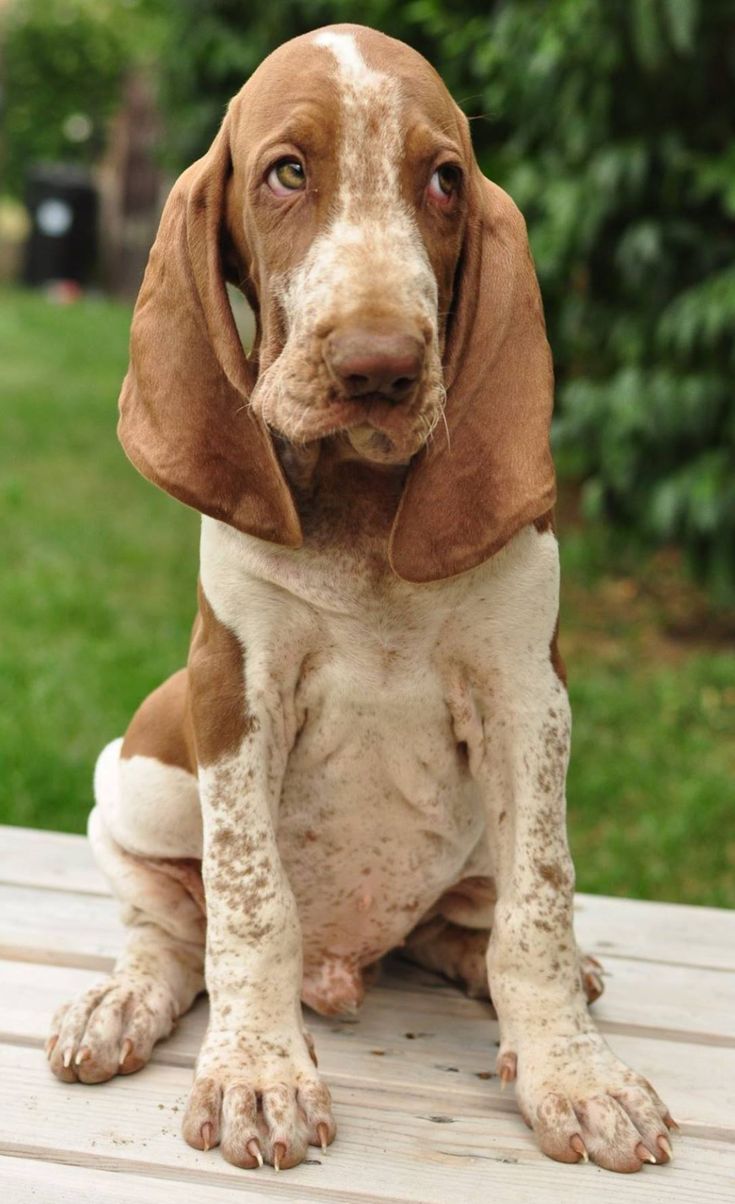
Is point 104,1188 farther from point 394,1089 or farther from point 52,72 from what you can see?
point 52,72

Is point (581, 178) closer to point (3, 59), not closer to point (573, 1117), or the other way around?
point (573, 1117)

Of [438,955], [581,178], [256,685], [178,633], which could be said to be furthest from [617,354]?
[256,685]

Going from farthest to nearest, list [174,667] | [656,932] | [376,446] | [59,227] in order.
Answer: [59,227], [174,667], [656,932], [376,446]

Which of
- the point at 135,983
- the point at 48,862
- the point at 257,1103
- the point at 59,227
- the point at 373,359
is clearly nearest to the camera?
the point at 373,359

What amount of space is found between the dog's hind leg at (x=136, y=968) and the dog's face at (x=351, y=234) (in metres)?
0.95

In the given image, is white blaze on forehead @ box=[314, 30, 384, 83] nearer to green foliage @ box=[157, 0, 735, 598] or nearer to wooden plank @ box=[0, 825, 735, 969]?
wooden plank @ box=[0, 825, 735, 969]

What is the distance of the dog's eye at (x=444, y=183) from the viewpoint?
7.83ft

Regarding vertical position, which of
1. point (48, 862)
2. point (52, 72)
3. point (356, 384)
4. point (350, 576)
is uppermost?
point (356, 384)

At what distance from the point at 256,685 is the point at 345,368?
2.12 ft

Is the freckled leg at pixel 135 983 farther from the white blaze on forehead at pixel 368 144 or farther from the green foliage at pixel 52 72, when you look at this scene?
the green foliage at pixel 52 72

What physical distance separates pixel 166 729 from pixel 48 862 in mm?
903

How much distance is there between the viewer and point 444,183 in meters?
2.41

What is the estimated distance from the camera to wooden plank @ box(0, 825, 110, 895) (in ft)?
11.8

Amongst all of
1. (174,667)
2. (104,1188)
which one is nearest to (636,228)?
(174,667)
